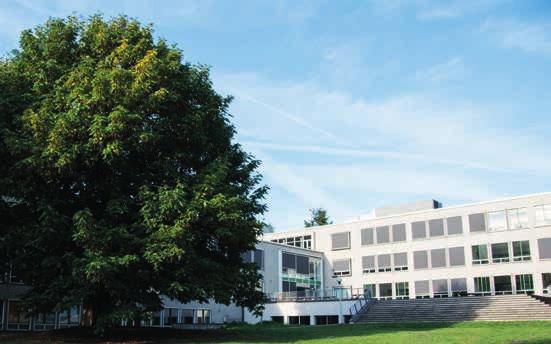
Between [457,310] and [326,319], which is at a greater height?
[457,310]

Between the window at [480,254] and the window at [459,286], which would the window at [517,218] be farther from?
the window at [459,286]

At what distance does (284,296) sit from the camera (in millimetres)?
52969

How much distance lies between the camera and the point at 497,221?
58.2 m

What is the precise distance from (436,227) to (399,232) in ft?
13.8

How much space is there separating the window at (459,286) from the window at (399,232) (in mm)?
6978

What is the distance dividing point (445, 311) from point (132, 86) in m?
30.7

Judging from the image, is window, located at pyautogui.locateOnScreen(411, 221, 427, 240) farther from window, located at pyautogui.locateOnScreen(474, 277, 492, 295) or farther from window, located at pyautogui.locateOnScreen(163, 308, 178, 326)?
window, located at pyautogui.locateOnScreen(163, 308, 178, 326)

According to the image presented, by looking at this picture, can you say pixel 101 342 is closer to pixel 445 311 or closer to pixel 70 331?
pixel 70 331

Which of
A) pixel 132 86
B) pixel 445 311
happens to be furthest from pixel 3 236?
pixel 445 311

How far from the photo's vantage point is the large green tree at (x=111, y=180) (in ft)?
72.5

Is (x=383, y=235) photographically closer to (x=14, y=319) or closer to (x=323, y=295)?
(x=323, y=295)

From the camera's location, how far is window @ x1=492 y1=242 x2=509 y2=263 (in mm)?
57062

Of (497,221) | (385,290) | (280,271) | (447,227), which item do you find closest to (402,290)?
(385,290)

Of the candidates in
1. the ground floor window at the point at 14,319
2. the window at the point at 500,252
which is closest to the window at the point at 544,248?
the window at the point at 500,252
